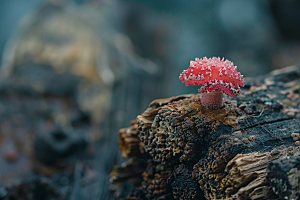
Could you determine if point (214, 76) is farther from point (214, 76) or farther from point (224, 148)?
point (224, 148)

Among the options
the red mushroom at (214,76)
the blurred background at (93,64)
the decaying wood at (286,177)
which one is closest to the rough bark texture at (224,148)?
the decaying wood at (286,177)

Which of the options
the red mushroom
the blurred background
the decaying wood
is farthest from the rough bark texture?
the blurred background

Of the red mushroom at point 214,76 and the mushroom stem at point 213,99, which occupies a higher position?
the red mushroom at point 214,76

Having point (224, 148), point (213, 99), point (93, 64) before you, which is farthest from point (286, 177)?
point (93, 64)

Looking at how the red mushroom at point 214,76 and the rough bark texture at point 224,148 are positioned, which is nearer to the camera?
the rough bark texture at point 224,148

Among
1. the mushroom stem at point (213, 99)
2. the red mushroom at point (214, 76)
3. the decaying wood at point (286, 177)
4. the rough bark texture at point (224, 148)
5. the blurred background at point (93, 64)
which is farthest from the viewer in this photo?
the blurred background at point (93, 64)

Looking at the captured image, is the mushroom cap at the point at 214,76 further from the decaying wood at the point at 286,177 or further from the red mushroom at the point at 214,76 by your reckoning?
the decaying wood at the point at 286,177

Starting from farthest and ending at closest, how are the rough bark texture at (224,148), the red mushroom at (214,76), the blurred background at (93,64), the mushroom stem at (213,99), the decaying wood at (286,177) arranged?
the blurred background at (93,64), the mushroom stem at (213,99), the red mushroom at (214,76), the rough bark texture at (224,148), the decaying wood at (286,177)

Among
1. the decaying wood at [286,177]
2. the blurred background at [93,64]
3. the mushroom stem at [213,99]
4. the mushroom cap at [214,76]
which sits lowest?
the decaying wood at [286,177]
